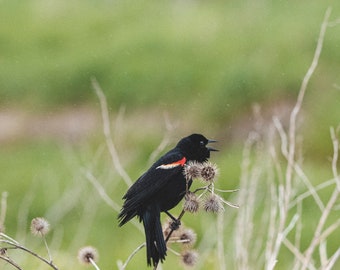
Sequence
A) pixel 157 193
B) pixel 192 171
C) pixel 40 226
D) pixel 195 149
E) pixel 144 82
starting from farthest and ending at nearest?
pixel 144 82 < pixel 195 149 < pixel 157 193 < pixel 40 226 < pixel 192 171

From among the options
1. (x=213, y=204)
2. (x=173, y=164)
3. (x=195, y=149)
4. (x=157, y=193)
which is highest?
(x=195, y=149)

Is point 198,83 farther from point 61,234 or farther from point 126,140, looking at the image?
point 61,234

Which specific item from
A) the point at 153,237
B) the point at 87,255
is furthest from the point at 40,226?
the point at 153,237

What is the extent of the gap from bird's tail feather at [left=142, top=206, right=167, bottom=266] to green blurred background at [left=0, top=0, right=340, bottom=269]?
5616mm

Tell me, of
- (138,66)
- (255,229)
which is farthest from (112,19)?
(255,229)

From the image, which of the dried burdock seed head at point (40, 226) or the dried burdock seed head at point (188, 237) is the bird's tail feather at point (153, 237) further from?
the dried burdock seed head at point (40, 226)

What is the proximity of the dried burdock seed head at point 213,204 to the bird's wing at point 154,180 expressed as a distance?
12.9 inches

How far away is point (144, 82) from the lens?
11570 millimetres

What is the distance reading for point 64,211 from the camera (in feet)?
28.1

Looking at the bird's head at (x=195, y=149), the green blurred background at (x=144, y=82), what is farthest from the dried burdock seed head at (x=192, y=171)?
the green blurred background at (x=144, y=82)

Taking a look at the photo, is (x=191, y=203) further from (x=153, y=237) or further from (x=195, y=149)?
(x=195, y=149)

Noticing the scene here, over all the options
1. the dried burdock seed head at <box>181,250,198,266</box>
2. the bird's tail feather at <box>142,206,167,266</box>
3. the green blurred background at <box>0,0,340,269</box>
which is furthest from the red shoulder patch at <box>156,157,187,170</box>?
the green blurred background at <box>0,0,340,269</box>

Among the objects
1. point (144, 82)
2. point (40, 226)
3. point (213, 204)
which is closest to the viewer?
point (213, 204)

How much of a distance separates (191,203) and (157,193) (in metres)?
0.41
